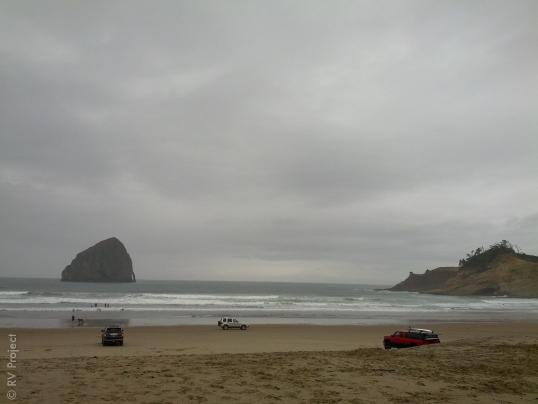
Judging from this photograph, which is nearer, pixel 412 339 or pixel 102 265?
pixel 412 339

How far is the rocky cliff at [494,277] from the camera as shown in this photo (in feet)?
367

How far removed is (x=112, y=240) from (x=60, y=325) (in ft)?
→ 573

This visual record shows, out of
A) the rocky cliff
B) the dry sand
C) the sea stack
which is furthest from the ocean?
the sea stack

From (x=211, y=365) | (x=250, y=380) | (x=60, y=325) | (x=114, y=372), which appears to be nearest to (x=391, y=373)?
(x=250, y=380)

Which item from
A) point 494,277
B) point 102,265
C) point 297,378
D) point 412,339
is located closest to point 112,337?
point 412,339

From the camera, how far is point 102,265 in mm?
190500

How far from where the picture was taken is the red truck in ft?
67.2

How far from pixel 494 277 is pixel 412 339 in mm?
114862

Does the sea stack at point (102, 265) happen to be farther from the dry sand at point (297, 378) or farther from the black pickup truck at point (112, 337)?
the dry sand at point (297, 378)

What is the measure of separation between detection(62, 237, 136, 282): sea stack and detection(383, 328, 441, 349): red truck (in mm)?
185416

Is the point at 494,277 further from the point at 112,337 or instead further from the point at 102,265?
the point at 102,265

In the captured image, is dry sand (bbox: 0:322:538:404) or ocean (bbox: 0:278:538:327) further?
ocean (bbox: 0:278:538:327)

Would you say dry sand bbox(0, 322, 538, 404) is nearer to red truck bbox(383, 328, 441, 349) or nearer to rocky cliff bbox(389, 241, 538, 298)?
red truck bbox(383, 328, 441, 349)

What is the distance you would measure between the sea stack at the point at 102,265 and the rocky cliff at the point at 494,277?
12608 cm
